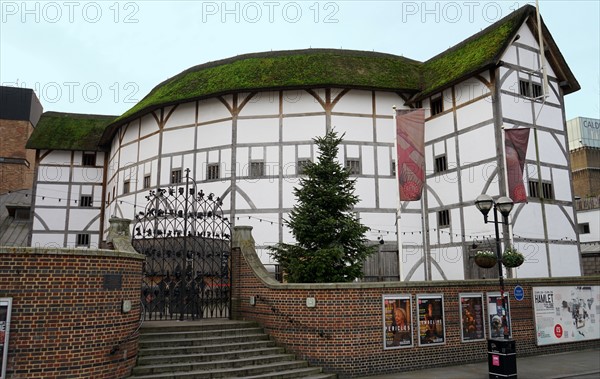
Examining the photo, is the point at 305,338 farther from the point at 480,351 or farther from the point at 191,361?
the point at 480,351

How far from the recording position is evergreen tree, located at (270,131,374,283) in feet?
44.4

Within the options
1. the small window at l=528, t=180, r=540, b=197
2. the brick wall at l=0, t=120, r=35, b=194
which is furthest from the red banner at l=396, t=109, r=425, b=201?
the brick wall at l=0, t=120, r=35, b=194

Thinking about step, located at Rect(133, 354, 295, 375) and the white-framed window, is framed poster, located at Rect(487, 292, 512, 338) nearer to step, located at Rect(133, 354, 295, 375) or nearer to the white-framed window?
step, located at Rect(133, 354, 295, 375)

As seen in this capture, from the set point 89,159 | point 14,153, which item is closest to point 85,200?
point 89,159

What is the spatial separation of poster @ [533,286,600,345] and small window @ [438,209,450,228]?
7.01m

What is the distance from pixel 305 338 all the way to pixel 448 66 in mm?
16927

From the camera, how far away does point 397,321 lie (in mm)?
11703

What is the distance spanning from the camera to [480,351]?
13.0m

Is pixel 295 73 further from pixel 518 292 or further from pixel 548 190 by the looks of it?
pixel 518 292

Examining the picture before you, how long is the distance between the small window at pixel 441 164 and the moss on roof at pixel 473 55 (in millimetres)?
3103

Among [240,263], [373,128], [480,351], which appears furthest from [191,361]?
[373,128]

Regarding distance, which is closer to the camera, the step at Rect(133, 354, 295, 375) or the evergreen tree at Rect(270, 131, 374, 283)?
the step at Rect(133, 354, 295, 375)

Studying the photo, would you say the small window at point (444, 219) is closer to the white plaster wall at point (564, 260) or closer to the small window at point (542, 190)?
the small window at point (542, 190)

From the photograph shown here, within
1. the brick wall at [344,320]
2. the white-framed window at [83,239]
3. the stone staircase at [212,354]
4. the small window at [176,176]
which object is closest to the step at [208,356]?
the stone staircase at [212,354]
